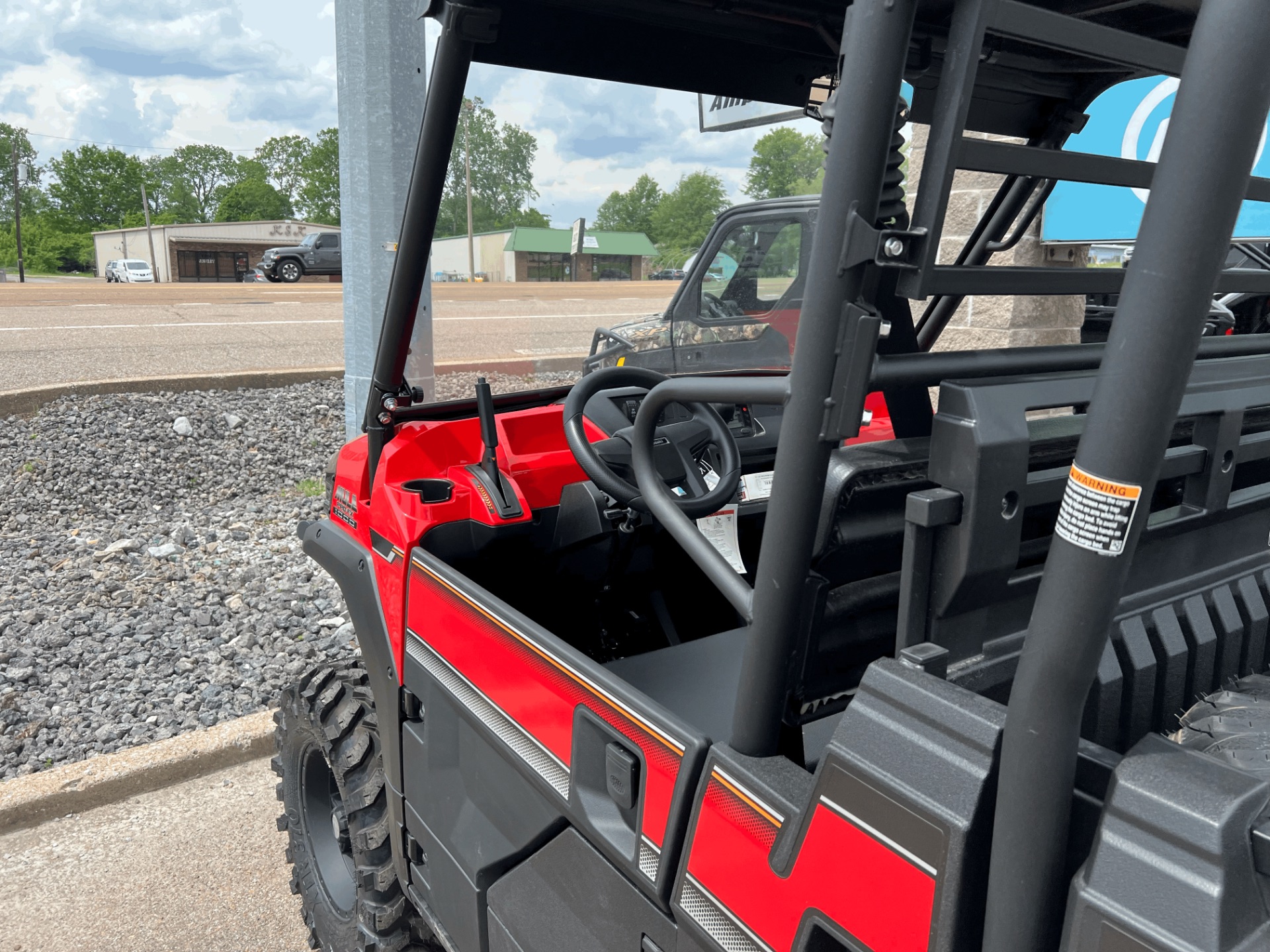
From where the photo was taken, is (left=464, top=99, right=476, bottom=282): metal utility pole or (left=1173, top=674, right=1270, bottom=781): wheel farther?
(left=464, top=99, right=476, bottom=282): metal utility pole

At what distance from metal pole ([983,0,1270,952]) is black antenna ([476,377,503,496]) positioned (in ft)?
4.33

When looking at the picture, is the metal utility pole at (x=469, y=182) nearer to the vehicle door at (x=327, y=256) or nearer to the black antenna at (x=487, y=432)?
the black antenna at (x=487, y=432)

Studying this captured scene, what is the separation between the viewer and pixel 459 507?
6.37ft

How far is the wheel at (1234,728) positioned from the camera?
1.05 metres

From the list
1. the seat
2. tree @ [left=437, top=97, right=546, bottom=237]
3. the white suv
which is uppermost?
tree @ [left=437, top=97, right=546, bottom=237]

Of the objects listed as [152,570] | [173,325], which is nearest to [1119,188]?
[152,570]

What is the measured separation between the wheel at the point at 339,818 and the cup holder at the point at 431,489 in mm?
574

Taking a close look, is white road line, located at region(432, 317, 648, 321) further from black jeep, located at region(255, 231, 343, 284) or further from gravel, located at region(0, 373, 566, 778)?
black jeep, located at region(255, 231, 343, 284)

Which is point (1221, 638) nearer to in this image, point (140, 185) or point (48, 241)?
point (48, 241)

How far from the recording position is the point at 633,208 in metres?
2.01

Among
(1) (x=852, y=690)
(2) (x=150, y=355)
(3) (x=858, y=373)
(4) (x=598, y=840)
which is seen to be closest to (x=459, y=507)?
(4) (x=598, y=840)

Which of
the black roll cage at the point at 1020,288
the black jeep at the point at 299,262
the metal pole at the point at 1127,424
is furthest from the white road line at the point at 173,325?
the black jeep at the point at 299,262

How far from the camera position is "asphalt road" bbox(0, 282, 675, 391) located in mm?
2066

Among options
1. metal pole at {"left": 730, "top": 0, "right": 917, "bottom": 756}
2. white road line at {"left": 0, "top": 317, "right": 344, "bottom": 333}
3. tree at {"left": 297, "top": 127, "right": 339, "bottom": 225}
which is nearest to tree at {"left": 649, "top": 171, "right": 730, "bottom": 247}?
metal pole at {"left": 730, "top": 0, "right": 917, "bottom": 756}
